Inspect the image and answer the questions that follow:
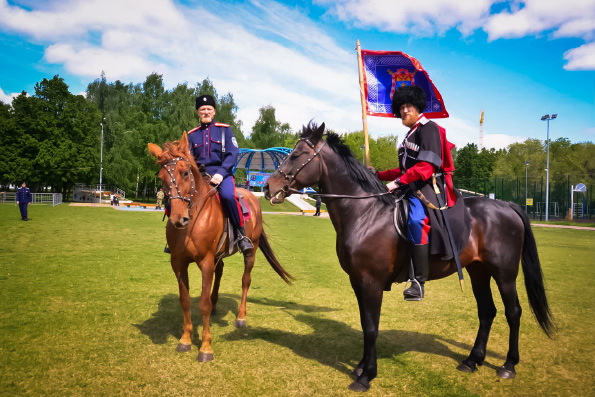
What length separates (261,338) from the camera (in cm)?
560

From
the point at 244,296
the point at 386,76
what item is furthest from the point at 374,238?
the point at 386,76

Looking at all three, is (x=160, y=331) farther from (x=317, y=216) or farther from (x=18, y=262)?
(x=317, y=216)

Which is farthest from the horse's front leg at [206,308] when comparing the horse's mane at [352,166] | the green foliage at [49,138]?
the green foliage at [49,138]

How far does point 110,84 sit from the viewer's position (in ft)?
190

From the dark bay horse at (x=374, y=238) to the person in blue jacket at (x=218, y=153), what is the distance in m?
1.27

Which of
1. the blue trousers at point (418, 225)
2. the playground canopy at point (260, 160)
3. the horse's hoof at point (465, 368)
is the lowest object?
the horse's hoof at point (465, 368)

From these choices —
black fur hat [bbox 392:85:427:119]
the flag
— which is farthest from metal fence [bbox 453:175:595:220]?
black fur hat [bbox 392:85:427:119]

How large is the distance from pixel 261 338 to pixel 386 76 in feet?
18.0

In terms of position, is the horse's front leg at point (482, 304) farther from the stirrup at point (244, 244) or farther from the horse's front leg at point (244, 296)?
the horse's front leg at point (244, 296)

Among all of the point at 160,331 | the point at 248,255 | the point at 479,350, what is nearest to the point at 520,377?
the point at 479,350

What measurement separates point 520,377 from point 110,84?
215 feet

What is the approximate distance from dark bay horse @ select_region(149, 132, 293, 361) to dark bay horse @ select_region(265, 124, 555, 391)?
3.71ft

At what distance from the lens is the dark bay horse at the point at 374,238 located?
14.3 ft

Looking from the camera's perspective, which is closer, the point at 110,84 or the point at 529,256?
the point at 529,256
